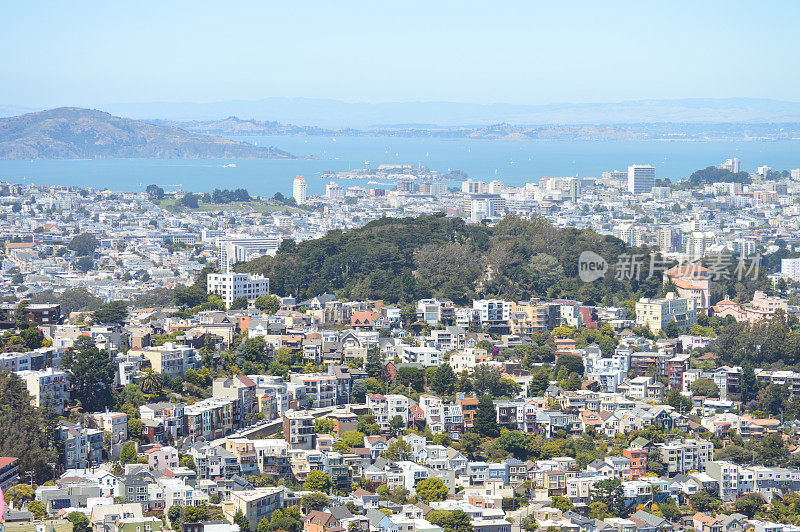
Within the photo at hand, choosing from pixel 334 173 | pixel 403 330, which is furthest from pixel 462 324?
pixel 334 173

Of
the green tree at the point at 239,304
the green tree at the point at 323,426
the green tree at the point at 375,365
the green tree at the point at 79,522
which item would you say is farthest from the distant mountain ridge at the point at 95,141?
the green tree at the point at 79,522

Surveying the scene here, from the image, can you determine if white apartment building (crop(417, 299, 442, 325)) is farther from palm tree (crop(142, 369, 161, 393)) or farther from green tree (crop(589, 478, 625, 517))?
green tree (crop(589, 478, 625, 517))

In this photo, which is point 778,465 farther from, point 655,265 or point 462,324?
point 655,265

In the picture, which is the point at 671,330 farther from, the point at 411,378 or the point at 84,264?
the point at 84,264

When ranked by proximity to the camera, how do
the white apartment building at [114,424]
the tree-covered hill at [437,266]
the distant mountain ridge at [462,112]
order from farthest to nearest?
the distant mountain ridge at [462,112] < the tree-covered hill at [437,266] < the white apartment building at [114,424]

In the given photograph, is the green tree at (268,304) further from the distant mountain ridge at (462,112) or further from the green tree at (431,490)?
the distant mountain ridge at (462,112)

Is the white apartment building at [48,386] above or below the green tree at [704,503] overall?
above

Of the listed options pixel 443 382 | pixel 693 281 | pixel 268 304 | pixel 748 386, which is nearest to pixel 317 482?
pixel 443 382
